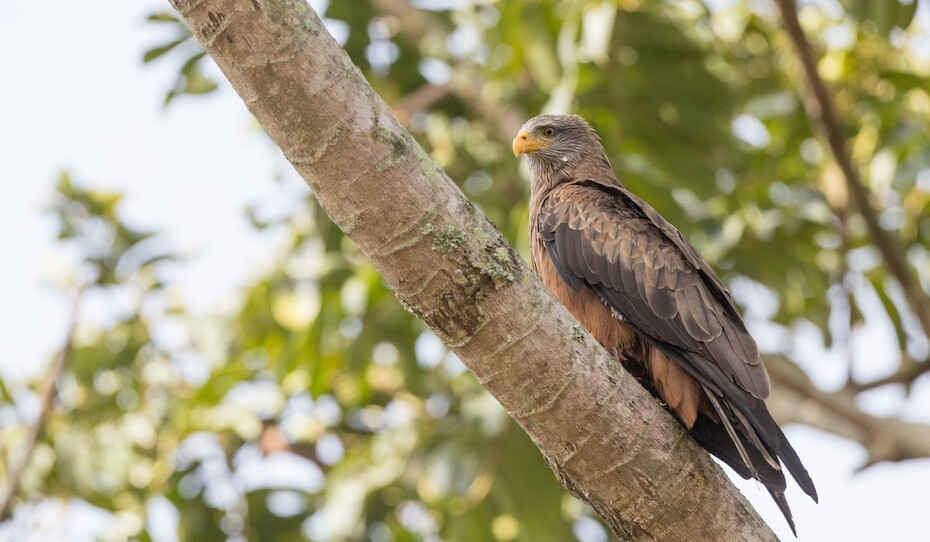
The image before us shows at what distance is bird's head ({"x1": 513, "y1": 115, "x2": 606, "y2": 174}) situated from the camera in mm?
5426

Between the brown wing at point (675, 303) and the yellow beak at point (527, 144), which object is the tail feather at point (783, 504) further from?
the yellow beak at point (527, 144)

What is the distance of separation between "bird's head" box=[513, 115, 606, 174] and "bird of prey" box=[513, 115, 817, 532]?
1.90 ft

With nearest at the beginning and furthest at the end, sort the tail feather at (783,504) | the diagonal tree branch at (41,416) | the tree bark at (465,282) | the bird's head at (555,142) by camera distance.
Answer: the tree bark at (465,282), the tail feather at (783,504), the bird's head at (555,142), the diagonal tree branch at (41,416)

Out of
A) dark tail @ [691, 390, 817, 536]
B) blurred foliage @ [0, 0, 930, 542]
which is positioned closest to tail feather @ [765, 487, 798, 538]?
dark tail @ [691, 390, 817, 536]

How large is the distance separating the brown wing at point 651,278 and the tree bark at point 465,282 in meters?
0.69

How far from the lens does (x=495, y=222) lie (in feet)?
20.7

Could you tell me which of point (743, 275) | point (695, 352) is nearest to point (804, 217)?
point (743, 275)

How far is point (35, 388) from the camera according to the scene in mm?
6949

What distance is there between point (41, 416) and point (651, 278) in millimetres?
3799

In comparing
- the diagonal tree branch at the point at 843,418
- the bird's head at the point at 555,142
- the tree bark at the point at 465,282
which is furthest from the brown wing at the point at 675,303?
the diagonal tree branch at the point at 843,418

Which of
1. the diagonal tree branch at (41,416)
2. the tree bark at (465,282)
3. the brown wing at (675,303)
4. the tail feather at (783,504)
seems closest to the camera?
the tree bark at (465,282)

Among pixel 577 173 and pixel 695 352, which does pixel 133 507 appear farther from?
pixel 695 352

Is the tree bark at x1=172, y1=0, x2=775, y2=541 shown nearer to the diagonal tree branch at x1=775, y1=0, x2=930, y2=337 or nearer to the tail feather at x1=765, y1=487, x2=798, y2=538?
the tail feather at x1=765, y1=487, x2=798, y2=538

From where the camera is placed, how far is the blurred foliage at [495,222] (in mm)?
5770
